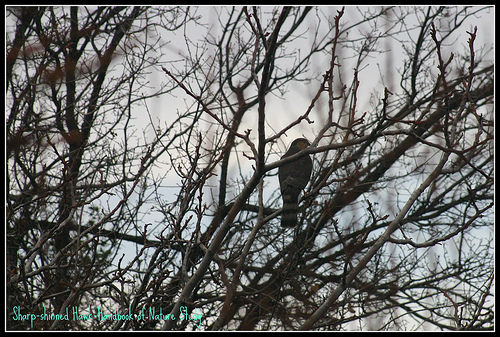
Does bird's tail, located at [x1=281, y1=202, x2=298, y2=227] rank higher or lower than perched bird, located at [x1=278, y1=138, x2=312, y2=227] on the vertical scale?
lower

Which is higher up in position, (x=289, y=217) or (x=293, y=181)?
(x=293, y=181)

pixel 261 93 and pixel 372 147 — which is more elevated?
pixel 372 147

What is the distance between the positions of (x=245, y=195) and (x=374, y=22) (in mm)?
6202

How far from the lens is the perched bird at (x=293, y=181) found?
5.71m

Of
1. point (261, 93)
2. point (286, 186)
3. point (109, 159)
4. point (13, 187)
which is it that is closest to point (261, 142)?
point (261, 93)

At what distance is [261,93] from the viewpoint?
9.52ft

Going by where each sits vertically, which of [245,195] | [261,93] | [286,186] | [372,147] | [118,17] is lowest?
[245,195]

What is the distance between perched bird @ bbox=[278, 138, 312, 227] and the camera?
225 inches

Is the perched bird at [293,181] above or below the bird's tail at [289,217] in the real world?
above

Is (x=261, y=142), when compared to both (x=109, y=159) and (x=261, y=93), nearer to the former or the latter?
(x=261, y=93)

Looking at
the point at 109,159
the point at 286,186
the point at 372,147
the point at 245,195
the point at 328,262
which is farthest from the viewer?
the point at 372,147

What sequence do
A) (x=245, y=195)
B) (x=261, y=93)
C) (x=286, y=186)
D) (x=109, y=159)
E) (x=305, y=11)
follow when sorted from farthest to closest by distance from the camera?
(x=305, y=11) → (x=109, y=159) → (x=286, y=186) → (x=245, y=195) → (x=261, y=93)

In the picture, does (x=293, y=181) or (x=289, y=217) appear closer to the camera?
(x=289, y=217)

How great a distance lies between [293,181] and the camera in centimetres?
624
